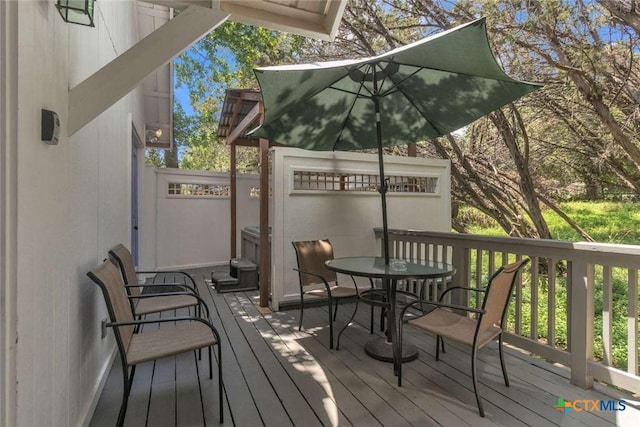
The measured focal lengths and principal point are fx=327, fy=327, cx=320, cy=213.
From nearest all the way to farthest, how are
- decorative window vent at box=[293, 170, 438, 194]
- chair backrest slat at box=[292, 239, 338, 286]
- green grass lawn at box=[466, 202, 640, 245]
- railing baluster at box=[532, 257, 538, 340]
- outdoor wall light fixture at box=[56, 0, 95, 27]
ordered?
outdoor wall light fixture at box=[56, 0, 95, 27], railing baluster at box=[532, 257, 538, 340], chair backrest slat at box=[292, 239, 338, 286], decorative window vent at box=[293, 170, 438, 194], green grass lawn at box=[466, 202, 640, 245]

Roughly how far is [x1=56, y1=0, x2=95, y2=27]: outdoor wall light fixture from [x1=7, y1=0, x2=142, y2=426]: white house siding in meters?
0.05

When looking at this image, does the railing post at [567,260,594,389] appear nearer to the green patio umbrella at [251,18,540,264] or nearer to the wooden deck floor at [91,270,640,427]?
the wooden deck floor at [91,270,640,427]

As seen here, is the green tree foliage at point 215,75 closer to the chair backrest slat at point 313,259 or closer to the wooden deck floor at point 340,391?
the chair backrest slat at point 313,259

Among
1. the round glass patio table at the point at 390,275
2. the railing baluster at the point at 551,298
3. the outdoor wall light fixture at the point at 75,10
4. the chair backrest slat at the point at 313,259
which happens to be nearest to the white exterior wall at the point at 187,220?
the chair backrest slat at the point at 313,259

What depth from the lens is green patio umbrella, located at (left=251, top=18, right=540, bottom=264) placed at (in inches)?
89.7

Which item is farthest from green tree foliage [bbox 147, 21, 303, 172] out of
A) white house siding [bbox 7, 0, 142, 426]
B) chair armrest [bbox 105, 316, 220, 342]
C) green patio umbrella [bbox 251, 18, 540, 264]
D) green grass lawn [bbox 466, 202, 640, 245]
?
green grass lawn [bbox 466, 202, 640, 245]

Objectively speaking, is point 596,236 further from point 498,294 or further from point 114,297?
point 114,297

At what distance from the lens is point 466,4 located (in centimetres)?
529

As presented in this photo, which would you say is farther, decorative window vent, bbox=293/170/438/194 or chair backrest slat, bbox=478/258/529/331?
decorative window vent, bbox=293/170/438/194

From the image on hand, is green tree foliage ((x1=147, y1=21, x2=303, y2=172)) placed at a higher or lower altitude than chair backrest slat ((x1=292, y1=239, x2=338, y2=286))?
higher

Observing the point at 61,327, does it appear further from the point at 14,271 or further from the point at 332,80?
the point at 332,80

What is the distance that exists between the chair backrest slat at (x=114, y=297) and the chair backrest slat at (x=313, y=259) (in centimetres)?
181

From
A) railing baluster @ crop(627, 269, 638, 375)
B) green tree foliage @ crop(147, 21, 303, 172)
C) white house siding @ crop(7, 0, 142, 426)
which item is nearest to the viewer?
white house siding @ crop(7, 0, 142, 426)

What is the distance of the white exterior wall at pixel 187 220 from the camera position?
6.66 m
